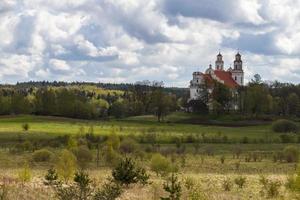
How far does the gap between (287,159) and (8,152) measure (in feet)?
87.4

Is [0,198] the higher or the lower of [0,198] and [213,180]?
the higher

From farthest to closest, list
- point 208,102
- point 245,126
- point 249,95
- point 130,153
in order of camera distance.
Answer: point 208,102 → point 249,95 → point 245,126 → point 130,153

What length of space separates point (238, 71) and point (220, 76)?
12054mm

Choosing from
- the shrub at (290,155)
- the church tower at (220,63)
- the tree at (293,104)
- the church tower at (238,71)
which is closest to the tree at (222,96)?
the tree at (293,104)

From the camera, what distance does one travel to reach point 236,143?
7438 cm

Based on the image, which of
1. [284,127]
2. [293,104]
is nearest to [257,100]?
[293,104]

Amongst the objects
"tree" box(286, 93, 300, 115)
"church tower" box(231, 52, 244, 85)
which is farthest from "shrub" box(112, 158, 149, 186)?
"church tower" box(231, 52, 244, 85)

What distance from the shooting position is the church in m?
159

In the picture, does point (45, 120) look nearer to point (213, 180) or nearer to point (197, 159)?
point (197, 159)

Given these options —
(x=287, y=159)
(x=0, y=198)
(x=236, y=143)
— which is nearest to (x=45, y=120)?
(x=236, y=143)

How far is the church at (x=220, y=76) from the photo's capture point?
15932cm

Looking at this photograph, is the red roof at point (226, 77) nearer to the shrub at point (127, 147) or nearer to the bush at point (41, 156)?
the shrub at point (127, 147)

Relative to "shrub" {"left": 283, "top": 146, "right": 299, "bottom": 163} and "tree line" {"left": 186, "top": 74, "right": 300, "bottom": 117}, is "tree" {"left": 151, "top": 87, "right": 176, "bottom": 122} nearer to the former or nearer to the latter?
"tree line" {"left": 186, "top": 74, "right": 300, "bottom": 117}

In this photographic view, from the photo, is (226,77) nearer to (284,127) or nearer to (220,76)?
(220,76)
